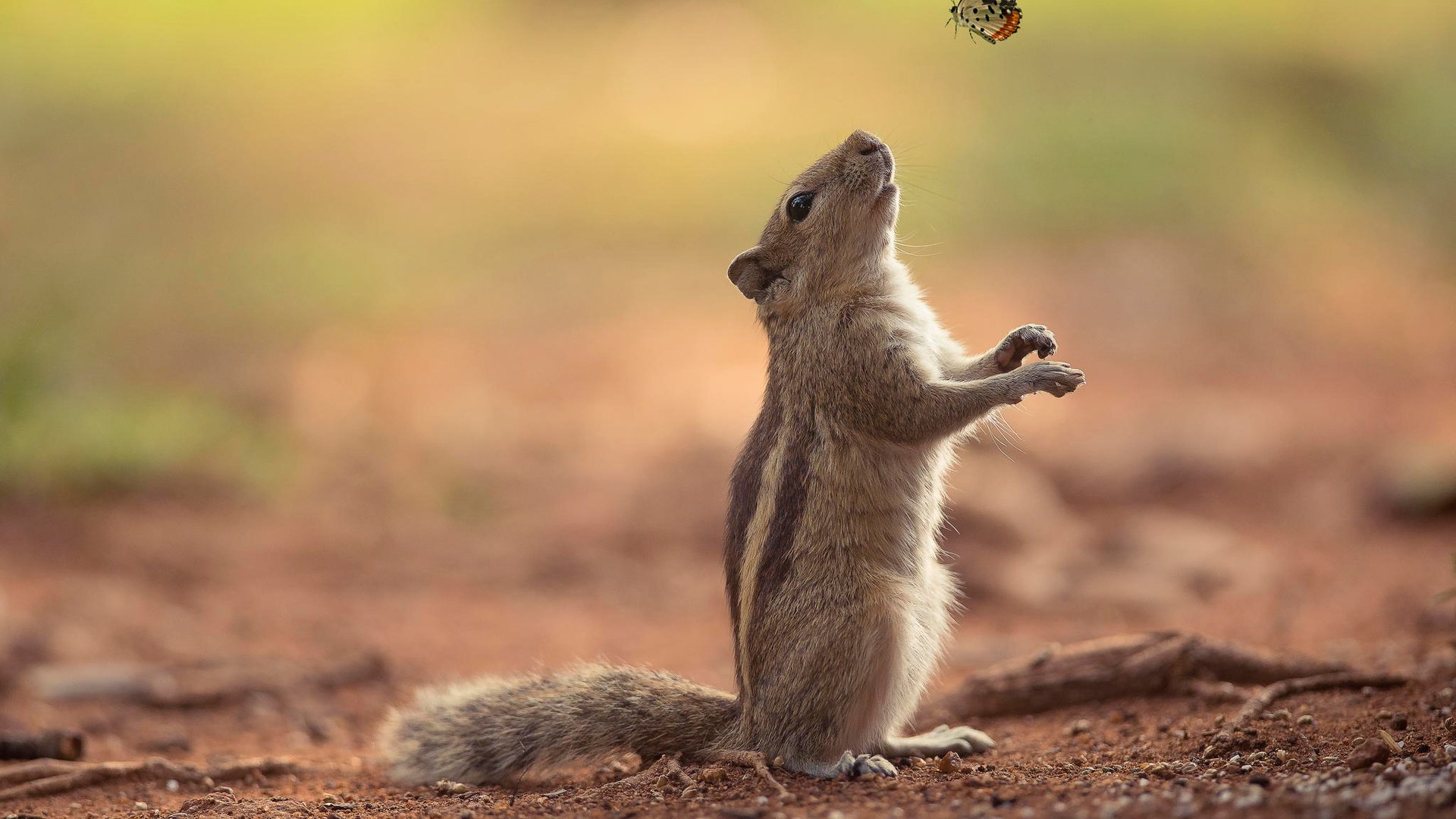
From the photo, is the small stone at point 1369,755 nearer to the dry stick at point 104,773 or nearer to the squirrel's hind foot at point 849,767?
the squirrel's hind foot at point 849,767

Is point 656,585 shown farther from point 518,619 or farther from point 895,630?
point 895,630

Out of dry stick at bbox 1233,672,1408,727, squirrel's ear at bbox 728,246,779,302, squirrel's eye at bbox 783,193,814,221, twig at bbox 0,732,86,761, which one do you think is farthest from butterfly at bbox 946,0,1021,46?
twig at bbox 0,732,86,761

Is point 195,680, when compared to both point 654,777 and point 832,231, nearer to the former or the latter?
point 654,777

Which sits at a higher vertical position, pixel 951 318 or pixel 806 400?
pixel 951 318

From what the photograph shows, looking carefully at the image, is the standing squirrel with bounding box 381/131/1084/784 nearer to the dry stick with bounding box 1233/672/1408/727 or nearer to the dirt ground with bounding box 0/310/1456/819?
the dirt ground with bounding box 0/310/1456/819

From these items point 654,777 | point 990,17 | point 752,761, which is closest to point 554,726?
point 654,777

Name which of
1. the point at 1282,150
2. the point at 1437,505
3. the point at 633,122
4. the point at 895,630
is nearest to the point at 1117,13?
the point at 1282,150
